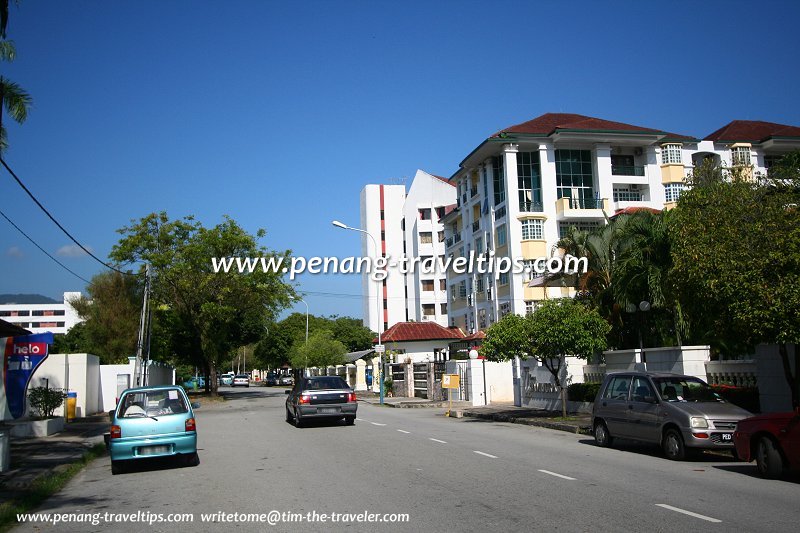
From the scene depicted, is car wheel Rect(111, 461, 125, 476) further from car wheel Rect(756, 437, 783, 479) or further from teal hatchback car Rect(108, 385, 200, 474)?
car wheel Rect(756, 437, 783, 479)

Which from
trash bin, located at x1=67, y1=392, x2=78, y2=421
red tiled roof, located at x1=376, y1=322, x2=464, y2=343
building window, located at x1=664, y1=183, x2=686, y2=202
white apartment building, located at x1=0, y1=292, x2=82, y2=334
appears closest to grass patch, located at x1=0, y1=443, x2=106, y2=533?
trash bin, located at x1=67, y1=392, x2=78, y2=421

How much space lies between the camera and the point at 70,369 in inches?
1278

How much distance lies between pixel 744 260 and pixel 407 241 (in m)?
77.4

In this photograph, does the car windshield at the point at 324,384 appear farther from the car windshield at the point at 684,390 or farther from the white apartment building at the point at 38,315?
the white apartment building at the point at 38,315

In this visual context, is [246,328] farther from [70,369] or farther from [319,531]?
[319,531]

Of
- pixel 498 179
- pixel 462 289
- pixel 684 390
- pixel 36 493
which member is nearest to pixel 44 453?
pixel 36 493

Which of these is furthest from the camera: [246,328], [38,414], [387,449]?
[246,328]

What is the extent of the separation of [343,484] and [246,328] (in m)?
45.3

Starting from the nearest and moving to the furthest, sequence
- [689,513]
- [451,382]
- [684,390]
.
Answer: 1. [689,513]
2. [684,390]
3. [451,382]

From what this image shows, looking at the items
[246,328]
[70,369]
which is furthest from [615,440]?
[246,328]

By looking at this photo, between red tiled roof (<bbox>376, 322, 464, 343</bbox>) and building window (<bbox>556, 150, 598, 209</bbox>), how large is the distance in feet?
50.1

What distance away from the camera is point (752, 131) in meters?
56.1

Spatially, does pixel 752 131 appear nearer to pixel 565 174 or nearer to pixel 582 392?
pixel 565 174

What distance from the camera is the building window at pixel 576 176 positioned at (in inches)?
2050
